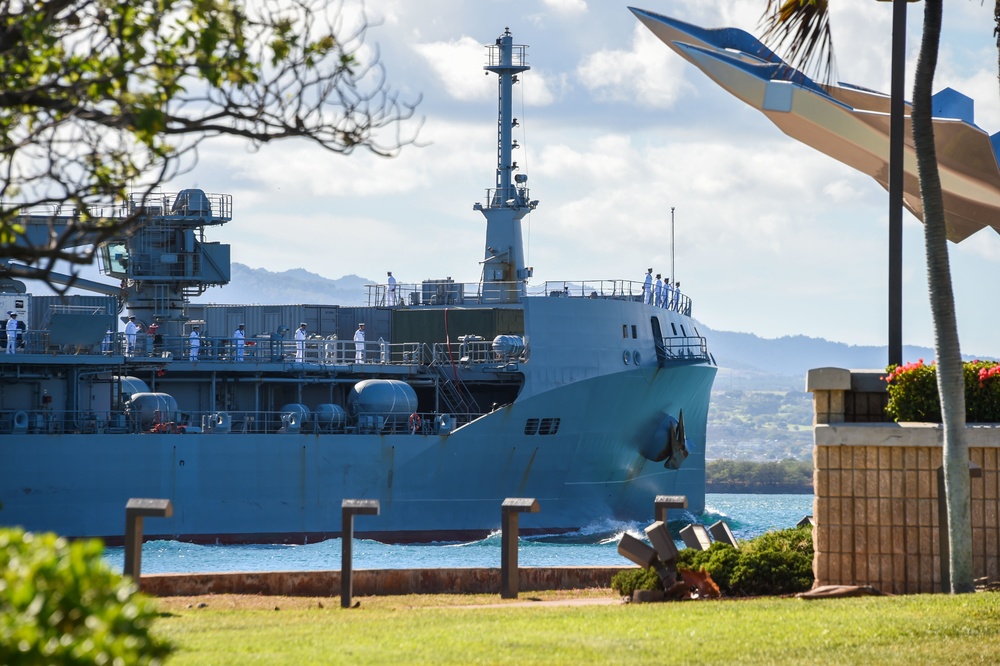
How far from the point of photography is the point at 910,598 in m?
12.0

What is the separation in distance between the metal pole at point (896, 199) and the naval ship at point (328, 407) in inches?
745

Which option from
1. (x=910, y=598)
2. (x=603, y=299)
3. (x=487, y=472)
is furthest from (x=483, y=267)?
(x=910, y=598)

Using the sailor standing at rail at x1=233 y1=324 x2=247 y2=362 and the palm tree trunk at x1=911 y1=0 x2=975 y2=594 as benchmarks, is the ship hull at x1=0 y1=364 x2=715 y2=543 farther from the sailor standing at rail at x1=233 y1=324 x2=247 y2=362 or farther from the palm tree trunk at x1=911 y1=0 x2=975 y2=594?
the palm tree trunk at x1=911 y1=0 x2=975 y2=594

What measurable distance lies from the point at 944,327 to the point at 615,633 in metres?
4.56

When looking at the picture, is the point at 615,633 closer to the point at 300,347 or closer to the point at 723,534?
the point at 723,534

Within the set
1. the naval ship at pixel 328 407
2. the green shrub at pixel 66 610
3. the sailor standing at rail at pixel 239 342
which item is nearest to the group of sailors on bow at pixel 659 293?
the naval ship at pixel 328 407

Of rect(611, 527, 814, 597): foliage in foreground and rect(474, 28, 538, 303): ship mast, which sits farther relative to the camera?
rect(474, 28, 538, 303): ship mast

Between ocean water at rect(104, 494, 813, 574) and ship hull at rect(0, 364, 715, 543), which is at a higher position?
ship hull at rect(0, 364, 715, 543)

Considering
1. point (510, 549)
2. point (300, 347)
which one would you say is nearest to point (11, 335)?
point (300, 347)

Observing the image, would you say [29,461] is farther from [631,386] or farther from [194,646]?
[194,646]

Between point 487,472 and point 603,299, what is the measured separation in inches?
232

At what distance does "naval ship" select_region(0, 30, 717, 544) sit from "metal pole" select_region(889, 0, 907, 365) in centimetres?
1893

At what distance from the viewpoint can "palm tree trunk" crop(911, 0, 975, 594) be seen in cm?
1233

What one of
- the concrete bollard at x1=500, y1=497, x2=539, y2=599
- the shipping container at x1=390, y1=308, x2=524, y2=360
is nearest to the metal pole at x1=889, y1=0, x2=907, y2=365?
the concrete bollard at x1=500, y1=497, x2=539, y2=599
